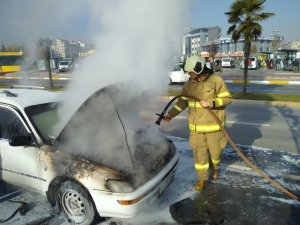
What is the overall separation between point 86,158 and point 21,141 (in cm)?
85

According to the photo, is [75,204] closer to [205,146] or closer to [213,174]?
[205,146]

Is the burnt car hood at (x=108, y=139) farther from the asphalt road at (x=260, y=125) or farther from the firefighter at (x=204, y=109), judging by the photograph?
the asphalt road at (x=260, y=125)

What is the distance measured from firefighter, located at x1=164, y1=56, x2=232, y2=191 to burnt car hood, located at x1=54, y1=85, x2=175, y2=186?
69cm

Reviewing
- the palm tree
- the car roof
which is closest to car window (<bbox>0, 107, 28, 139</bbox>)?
the car roof

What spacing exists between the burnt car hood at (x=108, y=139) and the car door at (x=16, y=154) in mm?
411

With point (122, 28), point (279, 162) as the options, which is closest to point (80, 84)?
point (122, 28)

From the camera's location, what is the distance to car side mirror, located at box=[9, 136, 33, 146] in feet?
12.5

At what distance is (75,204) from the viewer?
3766 mm

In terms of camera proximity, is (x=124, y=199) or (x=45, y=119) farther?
(x=45, y=119)

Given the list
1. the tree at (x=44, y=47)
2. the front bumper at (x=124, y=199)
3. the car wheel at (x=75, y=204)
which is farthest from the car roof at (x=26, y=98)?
the front bumper at (x=124, y=199)

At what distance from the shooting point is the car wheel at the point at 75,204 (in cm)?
360

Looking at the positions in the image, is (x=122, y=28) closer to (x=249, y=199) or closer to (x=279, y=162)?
(x=249, y=199)

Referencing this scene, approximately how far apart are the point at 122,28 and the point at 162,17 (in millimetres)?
501

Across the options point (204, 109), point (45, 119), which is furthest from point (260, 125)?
point (45, 119)
